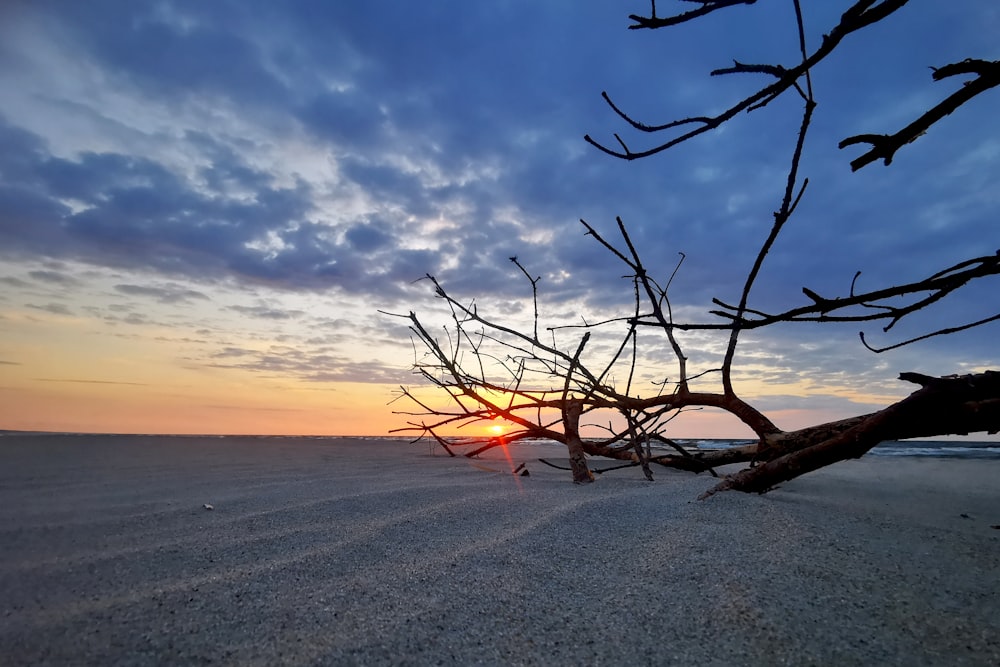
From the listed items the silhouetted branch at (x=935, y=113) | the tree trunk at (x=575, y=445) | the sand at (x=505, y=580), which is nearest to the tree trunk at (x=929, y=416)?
the sand at (x=505, y=580)

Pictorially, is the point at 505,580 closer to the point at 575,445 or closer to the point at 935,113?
the point at 935,113

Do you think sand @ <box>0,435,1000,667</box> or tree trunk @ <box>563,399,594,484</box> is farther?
tree trunk @ <box>563,399,594,484</box>

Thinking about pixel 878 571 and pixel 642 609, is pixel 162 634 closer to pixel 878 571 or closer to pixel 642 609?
pixel 642 609

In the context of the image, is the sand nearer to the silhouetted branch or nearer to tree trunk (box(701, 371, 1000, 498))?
tree trunk (box(701, 371, 1000, 498))

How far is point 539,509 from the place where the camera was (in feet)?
7.02

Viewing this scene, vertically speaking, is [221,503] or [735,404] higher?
[735,404]

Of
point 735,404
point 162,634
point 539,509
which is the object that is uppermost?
point 735,404

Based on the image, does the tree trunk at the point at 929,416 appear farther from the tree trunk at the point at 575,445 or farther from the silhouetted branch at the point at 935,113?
the tree trunk at the point at 575,445

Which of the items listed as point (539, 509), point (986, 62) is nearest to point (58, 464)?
point (539, 509)

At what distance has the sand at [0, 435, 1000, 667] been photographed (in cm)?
100

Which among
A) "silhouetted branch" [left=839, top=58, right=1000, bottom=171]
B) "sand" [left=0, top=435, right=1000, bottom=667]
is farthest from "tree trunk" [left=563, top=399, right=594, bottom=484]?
"silhouetted branch" [left=839, top=58, right=1000, bottom=171]

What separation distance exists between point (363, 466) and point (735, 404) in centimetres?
278

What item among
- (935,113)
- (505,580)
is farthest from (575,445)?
(935,113)

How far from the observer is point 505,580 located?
4.33 ft
